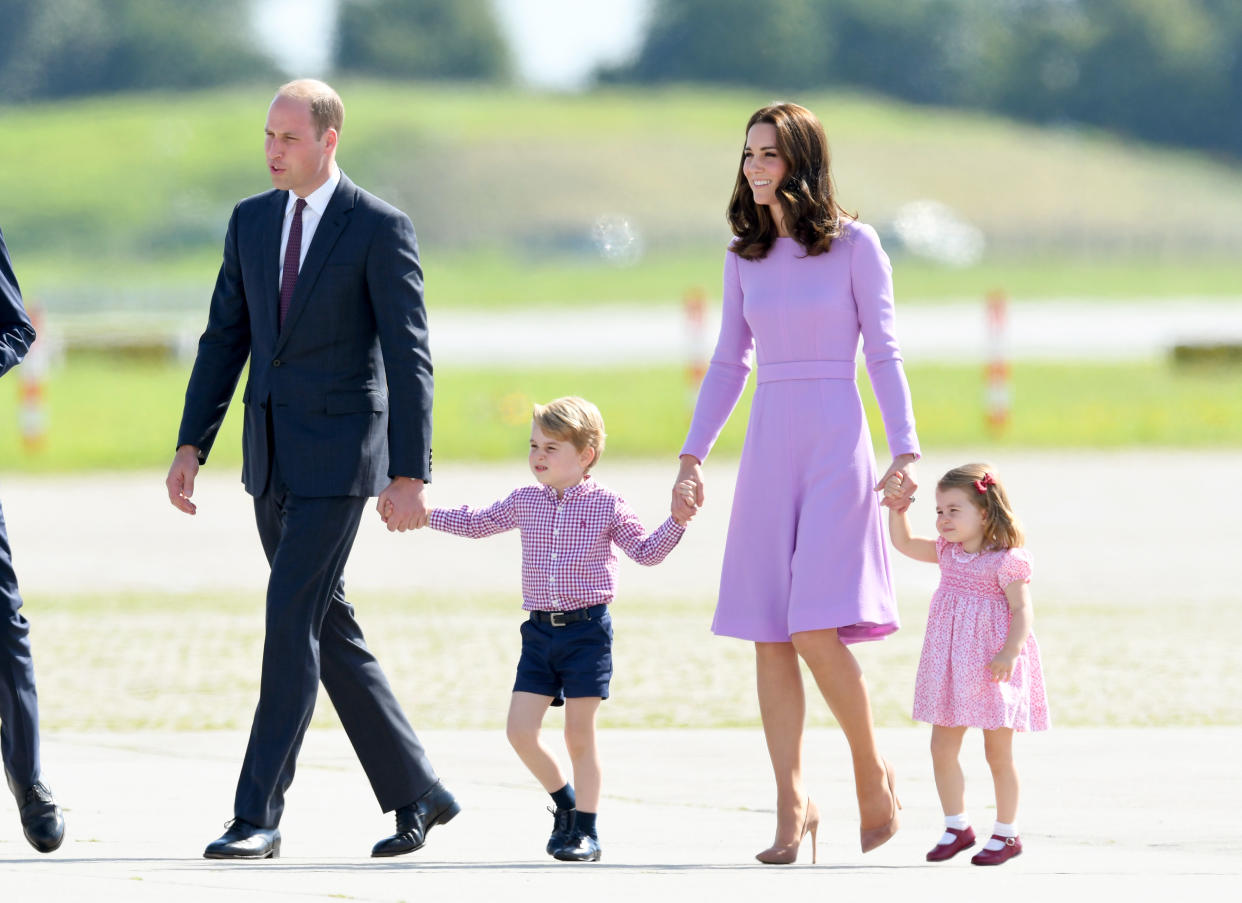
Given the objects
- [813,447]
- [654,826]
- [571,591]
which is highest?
[813,447]

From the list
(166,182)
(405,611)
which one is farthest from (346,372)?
(166,182)

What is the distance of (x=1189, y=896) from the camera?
4.84 m

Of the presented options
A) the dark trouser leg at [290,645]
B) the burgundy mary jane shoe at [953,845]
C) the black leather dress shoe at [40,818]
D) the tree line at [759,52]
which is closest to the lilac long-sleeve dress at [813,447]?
the burgundy mary jane shoe at [953,845]

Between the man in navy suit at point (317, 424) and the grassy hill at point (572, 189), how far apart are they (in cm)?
4930

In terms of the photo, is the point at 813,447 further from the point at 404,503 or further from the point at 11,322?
the point at 11,322

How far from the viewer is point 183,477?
566 centimetres

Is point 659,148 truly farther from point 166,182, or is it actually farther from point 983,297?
point 983,297

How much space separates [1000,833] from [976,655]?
1.42 ft

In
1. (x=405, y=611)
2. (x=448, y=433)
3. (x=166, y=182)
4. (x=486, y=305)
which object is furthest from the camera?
(x=166, y=182)

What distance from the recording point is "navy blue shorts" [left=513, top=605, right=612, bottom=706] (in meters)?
5.49

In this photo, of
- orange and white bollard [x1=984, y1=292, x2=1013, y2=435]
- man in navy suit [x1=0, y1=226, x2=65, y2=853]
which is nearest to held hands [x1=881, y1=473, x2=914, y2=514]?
man in navy suit [x1=0, y1=226, x2=65, y2=853]

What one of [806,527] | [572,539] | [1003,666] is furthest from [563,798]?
[1003,666]

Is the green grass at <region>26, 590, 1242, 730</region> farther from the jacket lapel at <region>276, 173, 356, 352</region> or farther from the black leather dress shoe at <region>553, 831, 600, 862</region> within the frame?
the jacket lapel at <region>276, 173, 356, 352</region>

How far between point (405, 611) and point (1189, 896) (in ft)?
20.3
